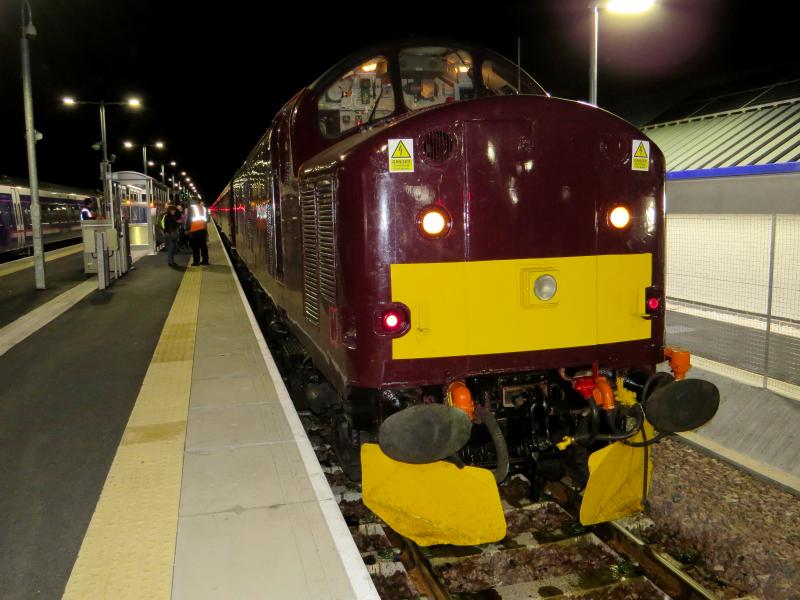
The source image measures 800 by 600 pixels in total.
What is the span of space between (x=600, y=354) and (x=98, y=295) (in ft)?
37.0

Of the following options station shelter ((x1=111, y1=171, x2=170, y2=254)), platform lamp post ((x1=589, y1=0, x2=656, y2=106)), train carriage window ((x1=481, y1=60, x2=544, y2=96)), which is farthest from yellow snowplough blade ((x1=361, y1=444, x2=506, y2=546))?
station shelter ((x1=111, y1=171, x2=170, y2=254))

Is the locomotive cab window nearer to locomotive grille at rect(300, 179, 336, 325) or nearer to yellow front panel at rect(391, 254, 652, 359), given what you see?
locomotive grille at rect(300, 179, 336, 325)

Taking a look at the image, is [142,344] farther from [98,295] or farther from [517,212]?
[517,212]

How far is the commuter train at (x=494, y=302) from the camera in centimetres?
406

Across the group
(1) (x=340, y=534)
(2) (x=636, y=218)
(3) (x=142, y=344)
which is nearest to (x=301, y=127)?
(2) (x=636, y=218)

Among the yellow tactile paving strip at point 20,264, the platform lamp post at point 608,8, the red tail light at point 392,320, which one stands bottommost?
the yellow tactile paving strip at point 20,264

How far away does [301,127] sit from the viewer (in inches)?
211

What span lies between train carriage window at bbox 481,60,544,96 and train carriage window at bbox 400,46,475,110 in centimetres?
14

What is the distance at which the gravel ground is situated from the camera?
4445 mm

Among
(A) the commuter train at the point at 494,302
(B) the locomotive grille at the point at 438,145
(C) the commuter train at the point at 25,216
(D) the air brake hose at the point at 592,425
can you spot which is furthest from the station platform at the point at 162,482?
(C) the commuter train at the point at 25,216

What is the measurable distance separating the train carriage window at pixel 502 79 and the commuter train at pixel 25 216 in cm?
2114

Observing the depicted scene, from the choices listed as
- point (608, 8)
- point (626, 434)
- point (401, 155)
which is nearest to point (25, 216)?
point (608, 8)

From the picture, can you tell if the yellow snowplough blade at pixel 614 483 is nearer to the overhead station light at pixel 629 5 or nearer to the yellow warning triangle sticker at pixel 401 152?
the yellow warning triangle sticker at pixel 401 152

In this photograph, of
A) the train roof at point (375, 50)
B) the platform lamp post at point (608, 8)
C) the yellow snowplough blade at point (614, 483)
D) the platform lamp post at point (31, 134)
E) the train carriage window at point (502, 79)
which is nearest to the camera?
the yellow snowplough blade at point (614, 483)
